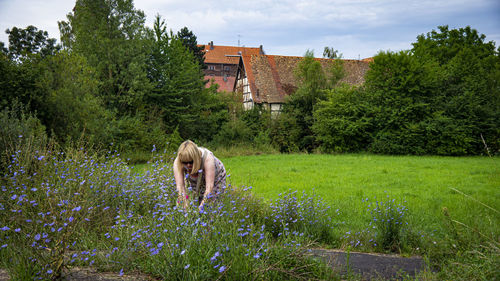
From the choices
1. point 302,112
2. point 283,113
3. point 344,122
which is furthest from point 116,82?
point 344,122

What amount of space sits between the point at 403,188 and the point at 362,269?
21.4 ft

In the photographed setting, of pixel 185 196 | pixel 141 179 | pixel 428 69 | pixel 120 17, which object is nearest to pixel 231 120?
pixel 120 17

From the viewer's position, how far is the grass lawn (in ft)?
19.6

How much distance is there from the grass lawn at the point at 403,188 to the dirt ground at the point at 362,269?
135 centimetres

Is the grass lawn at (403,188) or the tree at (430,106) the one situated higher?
the tree at (430,106)

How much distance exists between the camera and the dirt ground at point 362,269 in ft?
8.98

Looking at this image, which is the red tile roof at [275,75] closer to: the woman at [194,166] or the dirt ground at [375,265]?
the woman at [194,166]

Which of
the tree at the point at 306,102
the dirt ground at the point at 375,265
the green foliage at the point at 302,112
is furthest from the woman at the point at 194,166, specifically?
the tree at the point at 306,102

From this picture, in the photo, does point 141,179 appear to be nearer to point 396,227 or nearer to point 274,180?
point 396,227

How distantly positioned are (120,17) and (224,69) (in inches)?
1828

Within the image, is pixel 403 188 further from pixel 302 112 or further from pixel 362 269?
pixel 302 112

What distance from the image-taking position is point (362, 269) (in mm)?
3457

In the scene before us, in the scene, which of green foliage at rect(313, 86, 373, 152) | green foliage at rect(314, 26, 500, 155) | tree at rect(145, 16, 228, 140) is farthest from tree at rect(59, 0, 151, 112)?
green foliage at rect(314, 26, 500, 155)

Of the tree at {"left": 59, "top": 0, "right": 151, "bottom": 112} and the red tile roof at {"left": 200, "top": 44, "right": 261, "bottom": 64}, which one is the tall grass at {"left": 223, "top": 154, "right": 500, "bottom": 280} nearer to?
the tree at {"left": 59, "top": 0, "right": 151, "bottom": 112}
